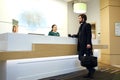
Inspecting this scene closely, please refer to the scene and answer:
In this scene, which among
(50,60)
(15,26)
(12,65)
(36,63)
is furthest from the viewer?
(50,60)

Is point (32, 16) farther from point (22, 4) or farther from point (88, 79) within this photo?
point (88, 79)

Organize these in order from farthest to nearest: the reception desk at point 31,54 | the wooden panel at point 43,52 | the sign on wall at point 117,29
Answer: the sign on wall at point 117,29 → the reception desk at point 31,54 → the wooden panel at point 43,52

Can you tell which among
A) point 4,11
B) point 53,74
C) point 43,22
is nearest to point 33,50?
point 53,74

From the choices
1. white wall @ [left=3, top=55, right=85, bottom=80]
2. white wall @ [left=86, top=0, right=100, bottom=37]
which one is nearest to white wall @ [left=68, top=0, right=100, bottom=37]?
white wall @ [left=86, top=0, right=100, bottom=37]

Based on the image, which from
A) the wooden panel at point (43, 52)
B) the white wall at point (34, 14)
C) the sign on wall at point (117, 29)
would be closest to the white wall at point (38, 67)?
the wooden panel at point (43, 52)

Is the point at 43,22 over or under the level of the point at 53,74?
over

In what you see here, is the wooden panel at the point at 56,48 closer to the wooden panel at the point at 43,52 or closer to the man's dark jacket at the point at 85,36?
the wooden panel at the point at 43,52

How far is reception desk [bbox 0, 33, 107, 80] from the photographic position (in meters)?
3.14

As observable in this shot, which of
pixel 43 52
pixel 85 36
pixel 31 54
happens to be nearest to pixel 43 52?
pixel 43 52

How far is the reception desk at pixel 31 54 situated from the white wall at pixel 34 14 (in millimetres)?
2753

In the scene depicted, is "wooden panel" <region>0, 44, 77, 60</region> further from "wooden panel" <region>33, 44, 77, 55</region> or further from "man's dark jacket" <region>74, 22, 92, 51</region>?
"man's dark jacket" <region>74, 22, 92, 51</region>

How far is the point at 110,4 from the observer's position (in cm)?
772

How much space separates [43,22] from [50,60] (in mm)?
3551

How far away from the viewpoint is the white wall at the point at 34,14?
20.6 ft
